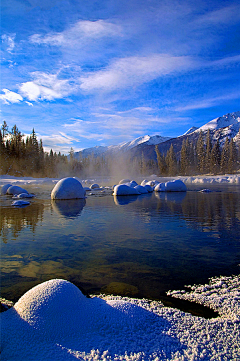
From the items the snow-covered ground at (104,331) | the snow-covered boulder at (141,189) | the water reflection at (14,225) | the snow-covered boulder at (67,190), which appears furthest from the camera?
the snow-covered boulder at (141,189)

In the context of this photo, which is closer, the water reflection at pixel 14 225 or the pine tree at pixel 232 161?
the water reflection at pixel 14 225

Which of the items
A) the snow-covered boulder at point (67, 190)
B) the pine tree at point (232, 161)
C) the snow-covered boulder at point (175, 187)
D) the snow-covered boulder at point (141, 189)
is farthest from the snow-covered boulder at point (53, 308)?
the pine tree at point (232, 161)

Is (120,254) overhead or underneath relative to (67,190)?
underneath

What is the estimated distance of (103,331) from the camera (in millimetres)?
2527

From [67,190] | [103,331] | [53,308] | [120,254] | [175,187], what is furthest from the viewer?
[175,187]

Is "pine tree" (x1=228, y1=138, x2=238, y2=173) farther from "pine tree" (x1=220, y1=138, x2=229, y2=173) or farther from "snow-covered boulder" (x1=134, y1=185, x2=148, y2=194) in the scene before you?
"snow-covered boulder" (x1=134, y1=185, x2=148, y2=194)

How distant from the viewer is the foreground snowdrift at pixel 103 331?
225 centimetres

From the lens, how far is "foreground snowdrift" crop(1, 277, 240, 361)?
7.38 feet

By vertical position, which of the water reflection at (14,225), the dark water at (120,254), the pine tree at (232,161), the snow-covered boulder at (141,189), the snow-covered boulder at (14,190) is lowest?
the dark water at (120,254)

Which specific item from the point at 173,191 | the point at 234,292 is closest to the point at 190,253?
the point at 234,292

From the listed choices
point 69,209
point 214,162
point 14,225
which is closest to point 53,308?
point 14,225

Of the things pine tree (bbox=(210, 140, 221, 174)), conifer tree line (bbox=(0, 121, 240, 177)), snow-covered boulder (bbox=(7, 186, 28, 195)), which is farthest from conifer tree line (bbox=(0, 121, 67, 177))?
pine tree (bbox=(210, 140, 221, 174))

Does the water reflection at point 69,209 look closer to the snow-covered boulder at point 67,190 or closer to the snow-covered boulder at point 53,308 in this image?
the snow-covered boulder at point 67,190

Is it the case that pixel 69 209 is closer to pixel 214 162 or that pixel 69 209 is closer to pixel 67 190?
pixel 67 190
